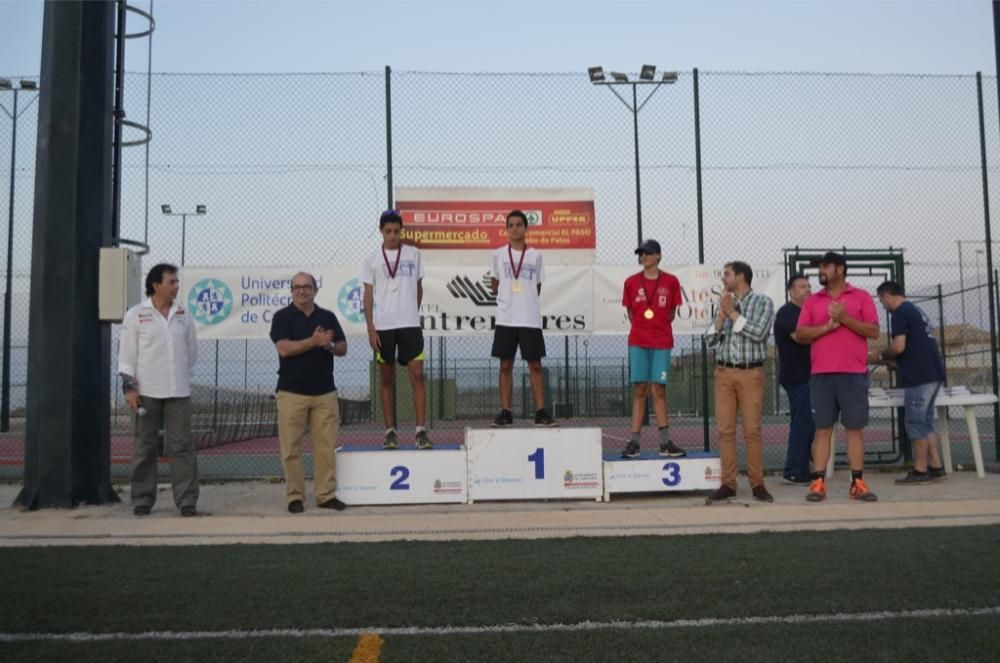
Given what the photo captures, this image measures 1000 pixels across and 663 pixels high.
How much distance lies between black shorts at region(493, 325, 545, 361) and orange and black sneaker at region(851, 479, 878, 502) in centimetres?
296

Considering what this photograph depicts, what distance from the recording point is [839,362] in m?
7.33

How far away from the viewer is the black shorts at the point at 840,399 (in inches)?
286

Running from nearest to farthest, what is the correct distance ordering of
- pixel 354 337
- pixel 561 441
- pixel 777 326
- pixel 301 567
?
1. pixel 301 567
2. pixel 561 441
3. pixel 777 326
4. pixel 354 337

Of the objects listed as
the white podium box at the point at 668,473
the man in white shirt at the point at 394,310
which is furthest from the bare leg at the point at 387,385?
the white podium box at the point at 668,473

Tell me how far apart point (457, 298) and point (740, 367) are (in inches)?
136

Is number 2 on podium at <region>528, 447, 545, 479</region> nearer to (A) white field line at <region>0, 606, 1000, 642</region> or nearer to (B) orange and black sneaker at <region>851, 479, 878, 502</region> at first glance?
(B) orange and black sneaker at <region>851, 479, 878, 502</region>

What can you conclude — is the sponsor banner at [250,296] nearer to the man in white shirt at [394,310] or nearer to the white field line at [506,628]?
the man in white shirt at [394,310]

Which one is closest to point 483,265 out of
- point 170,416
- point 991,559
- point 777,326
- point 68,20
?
point 777,326

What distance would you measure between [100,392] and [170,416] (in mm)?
1001

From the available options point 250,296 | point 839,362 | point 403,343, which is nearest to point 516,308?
point 403,343

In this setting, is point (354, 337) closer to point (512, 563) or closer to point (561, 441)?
point (561, 441)

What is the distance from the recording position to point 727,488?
289 inches

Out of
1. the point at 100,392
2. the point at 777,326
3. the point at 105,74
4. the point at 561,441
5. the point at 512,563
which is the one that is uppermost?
the point at 105,74

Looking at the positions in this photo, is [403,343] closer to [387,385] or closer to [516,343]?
[387,385]
